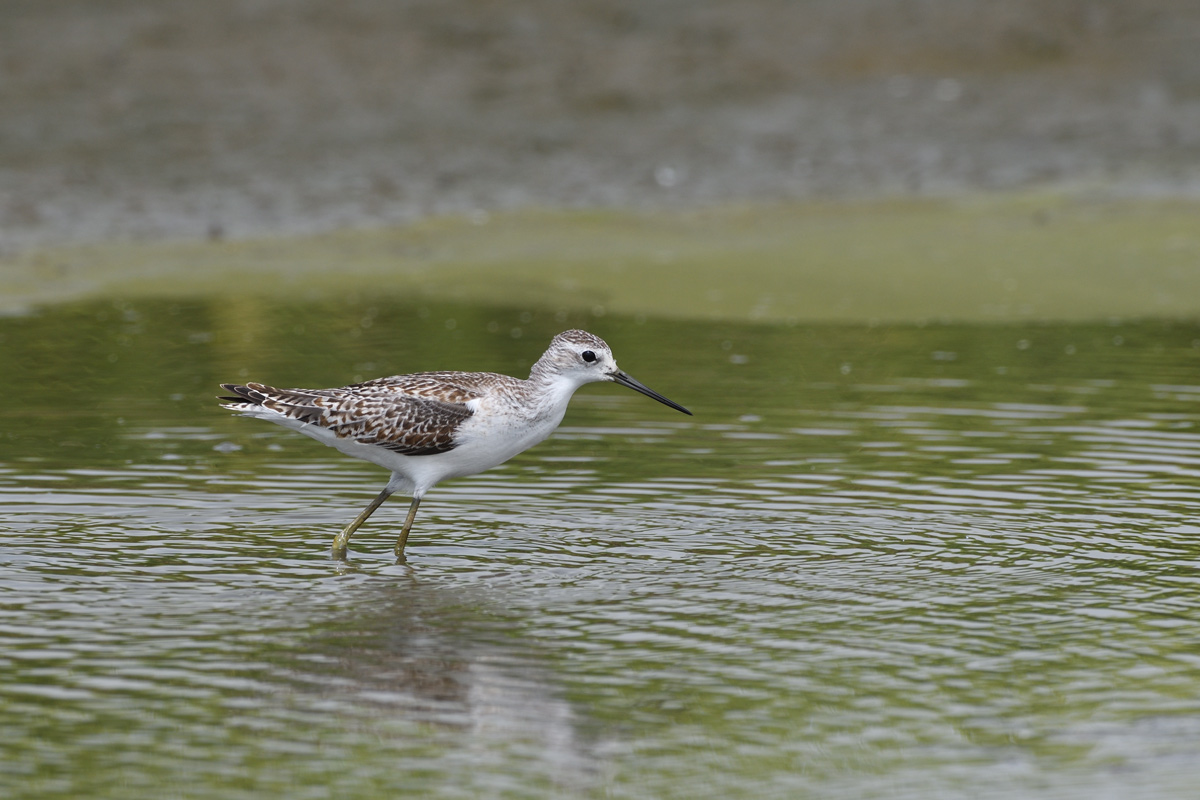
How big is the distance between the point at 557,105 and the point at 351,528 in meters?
14.9

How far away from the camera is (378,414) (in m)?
10.0

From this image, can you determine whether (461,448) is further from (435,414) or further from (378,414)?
(378,414)

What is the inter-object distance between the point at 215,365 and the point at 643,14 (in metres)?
12.6

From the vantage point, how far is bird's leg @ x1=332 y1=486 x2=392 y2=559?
977 cm

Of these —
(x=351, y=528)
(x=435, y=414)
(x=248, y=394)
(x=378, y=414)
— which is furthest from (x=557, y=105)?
(x=351, y=528)

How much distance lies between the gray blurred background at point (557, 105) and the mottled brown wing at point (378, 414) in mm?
10402

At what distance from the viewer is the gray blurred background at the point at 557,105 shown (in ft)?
70.7

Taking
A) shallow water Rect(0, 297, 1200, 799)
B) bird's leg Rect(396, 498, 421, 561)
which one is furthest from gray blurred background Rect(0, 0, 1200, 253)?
bird's leg Rect(396, 498, 421, 561)

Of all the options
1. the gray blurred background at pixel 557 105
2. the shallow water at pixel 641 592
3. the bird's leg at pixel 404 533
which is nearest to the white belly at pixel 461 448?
the bird's leg at pixel 404 533

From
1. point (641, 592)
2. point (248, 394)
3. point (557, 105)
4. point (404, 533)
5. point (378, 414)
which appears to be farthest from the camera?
point (557, 105)

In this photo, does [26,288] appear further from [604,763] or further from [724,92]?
[604,763]

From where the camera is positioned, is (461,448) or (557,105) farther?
(557,105)

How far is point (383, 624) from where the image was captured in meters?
8.41

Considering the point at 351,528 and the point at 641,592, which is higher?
the point at 351,528
